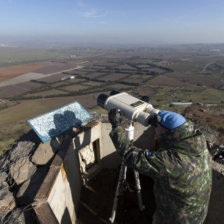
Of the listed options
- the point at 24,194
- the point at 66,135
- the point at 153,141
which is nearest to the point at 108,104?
the point at 66,135

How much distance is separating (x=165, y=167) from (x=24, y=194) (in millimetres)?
3464

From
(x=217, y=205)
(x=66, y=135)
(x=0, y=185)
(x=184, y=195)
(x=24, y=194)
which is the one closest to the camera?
(x=184, y=195)

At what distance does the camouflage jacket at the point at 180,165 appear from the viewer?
8.11ft

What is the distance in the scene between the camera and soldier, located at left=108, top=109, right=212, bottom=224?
2479 millimetres

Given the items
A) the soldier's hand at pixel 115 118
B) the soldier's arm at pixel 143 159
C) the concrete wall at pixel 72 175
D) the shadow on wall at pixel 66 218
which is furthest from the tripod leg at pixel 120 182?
the soldier's arm at pixel 143 159

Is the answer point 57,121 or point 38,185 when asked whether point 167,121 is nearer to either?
point 38,185

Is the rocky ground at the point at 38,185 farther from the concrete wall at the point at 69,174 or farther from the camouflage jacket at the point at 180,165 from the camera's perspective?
the camouflage jacket at the point at 180,165

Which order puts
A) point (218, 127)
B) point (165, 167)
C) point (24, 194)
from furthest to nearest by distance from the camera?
point (218, 127)
point (24, 194)
point (165, 167)

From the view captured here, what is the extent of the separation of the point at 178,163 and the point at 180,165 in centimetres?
5

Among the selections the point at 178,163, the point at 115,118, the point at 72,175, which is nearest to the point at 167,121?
the point at 178,163

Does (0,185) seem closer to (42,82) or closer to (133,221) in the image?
(133,221)

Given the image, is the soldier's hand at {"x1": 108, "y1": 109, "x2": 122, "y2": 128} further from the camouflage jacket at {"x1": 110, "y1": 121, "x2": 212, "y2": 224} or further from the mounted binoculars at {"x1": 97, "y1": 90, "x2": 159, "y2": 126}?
the mounted binoculars at {"x1": 97, "y1": 90, "x2": 159, "y2": 126}

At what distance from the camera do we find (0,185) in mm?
4066

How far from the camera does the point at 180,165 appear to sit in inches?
96.7
